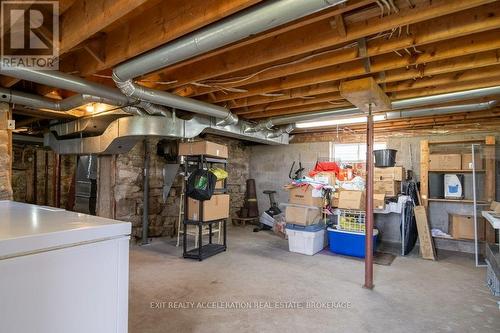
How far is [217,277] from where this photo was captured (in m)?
3.45

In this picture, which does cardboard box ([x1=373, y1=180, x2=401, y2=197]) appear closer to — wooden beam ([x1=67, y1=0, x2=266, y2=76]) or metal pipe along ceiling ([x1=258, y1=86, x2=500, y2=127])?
metal pipe along ceiling ([x1=258, y1=86, x2=500, y2=127])


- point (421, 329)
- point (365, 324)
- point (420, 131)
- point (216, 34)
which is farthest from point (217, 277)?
point (420, 131)

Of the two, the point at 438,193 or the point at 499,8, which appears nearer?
the point at 499,8

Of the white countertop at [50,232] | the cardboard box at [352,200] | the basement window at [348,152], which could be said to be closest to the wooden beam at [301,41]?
the white countertop at [50,232]

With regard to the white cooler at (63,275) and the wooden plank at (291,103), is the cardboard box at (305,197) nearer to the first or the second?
the wooden plank at (291,103)

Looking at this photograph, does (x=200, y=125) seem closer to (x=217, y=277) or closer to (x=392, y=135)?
(x=217, y=277)

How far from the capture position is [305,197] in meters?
4.64

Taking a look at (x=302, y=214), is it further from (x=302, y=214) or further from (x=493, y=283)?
(x=493, y=283)

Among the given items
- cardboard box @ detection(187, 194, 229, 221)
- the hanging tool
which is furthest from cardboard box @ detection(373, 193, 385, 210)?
cardboard box @ detection(187, 194, 229, 221)

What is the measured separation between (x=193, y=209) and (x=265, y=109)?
72.8 inches

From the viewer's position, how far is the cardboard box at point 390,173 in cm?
482

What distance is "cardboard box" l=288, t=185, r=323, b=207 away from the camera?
15.0ft

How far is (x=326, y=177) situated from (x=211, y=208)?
1.99 metres

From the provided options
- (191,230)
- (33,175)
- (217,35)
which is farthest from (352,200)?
(33,175)
